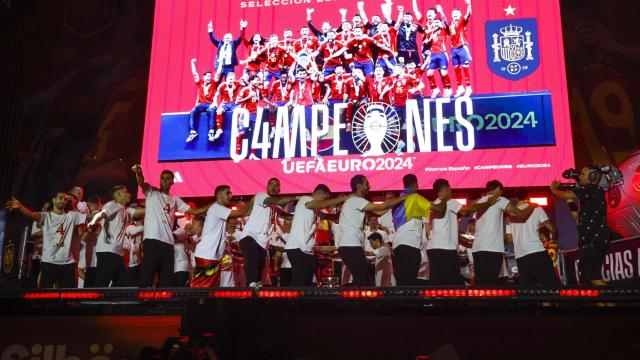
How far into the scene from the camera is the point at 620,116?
11312 millimetres

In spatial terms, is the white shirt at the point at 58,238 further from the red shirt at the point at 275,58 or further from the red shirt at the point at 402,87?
the red shirt at the point at 402,87

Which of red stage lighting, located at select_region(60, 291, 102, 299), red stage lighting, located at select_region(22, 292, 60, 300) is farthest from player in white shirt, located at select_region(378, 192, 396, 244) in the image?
red stage lighting, located at select_region(22, 292, 60, 300)

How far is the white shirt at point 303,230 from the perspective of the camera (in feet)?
24.0

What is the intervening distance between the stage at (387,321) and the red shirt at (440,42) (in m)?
6.34

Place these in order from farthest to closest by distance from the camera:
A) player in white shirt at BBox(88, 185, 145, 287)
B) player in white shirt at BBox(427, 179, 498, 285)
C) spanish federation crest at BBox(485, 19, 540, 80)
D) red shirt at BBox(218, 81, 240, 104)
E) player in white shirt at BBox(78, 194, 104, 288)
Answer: red shirt at BBox(218, 81, 240, 104)
spanish federation crest at BBox(485, 19, 540, 80)
player in white shirt at BBox(78, 194, 104, 288)
player in white shirt at BBox(88, 185, 145, 287)
player in white shirt at BBox(427, 179, 498, 285)

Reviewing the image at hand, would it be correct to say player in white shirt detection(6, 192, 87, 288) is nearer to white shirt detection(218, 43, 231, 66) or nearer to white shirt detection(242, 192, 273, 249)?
white shirt detection(242, 192, 273, 249)

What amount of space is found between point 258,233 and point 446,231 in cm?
224

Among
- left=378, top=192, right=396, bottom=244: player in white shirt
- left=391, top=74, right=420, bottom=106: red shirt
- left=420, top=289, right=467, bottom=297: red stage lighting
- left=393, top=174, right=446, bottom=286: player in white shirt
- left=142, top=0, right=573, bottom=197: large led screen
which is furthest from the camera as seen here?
left=391, top=74, right=420, bottom=106: red shirt

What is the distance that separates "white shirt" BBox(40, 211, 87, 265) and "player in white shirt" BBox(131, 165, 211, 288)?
56.1 inches

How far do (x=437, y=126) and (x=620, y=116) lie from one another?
3534 mm

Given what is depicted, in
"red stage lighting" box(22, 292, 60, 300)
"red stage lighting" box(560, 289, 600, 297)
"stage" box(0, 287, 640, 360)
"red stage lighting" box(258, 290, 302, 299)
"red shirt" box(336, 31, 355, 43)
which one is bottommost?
"stage" box(0, 287, 640, 360)

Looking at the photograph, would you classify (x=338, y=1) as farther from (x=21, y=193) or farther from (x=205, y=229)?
(x=21, y=193)

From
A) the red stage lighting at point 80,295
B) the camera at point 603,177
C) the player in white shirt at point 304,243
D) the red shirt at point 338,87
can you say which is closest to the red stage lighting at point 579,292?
the camera at point 603,177

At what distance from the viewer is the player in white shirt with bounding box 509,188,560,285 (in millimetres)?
6840
